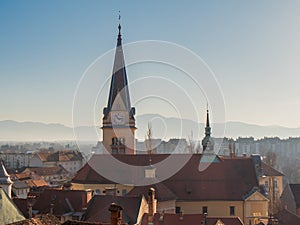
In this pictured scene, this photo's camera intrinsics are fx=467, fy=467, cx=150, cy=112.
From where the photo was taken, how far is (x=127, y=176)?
4809 centimetres

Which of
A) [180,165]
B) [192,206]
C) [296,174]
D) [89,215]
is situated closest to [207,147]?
[180,165]

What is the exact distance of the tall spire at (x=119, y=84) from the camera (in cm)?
5584

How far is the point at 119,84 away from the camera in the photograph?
5694 cm

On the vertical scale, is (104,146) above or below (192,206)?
above

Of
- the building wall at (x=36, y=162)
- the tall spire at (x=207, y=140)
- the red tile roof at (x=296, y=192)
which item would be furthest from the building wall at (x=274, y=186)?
the building wall at (x=36, y=162)

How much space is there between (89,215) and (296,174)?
103 meters

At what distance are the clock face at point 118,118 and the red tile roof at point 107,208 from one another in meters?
16.6

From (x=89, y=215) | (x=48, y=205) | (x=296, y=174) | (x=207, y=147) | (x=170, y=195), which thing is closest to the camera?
(x=89, y=215)

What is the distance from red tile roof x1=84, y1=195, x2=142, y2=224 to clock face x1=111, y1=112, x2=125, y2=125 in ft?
54.3

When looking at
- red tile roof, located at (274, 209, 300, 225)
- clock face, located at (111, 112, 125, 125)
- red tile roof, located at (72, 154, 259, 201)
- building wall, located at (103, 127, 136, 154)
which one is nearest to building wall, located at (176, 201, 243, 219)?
red tile roof, located at (72, 154, 259, 201)

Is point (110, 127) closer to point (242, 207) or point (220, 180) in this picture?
point (220, 180)

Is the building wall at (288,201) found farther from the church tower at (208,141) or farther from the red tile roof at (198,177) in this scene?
the church tower at (208,141)

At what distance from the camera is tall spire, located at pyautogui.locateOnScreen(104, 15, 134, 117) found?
55844 mm

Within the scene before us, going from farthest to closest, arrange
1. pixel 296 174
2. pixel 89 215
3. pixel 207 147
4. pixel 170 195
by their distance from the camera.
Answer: pixel 296 174 → pixel 207 147 → pixel 170 195 → pixel 89 215
